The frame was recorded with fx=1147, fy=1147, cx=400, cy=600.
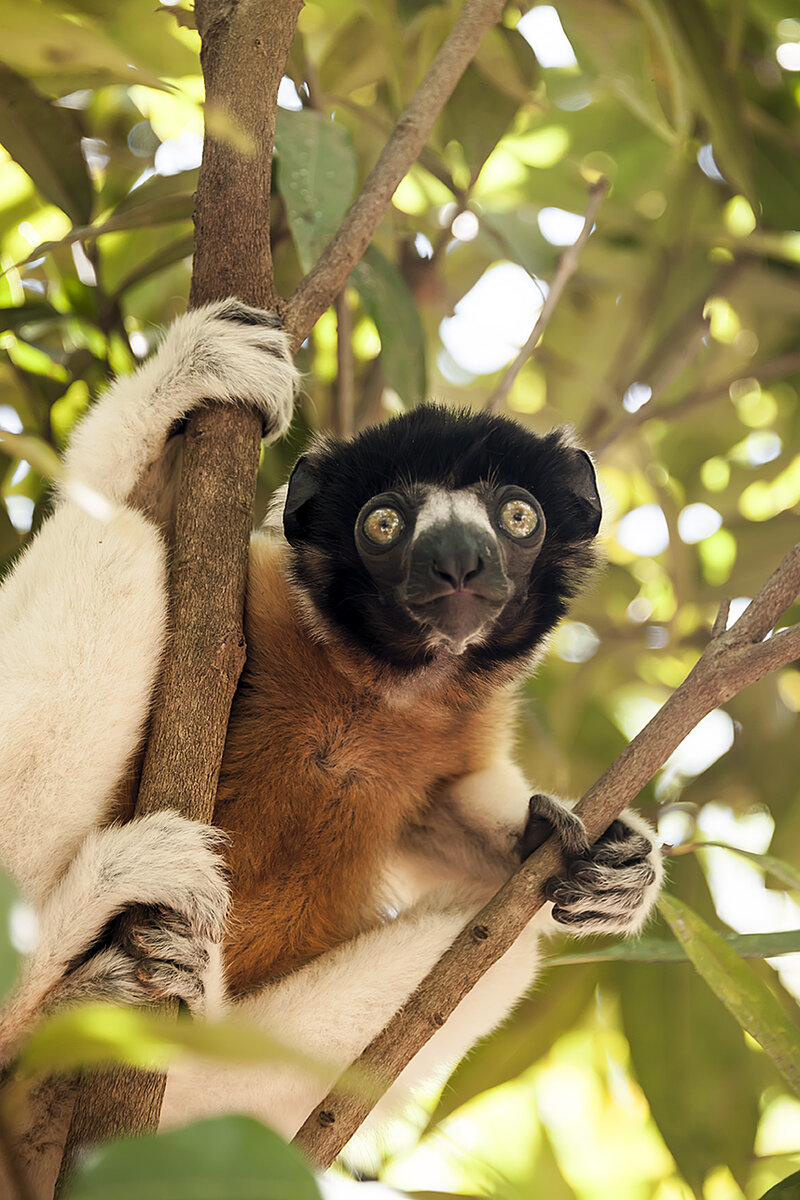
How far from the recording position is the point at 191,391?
2539 millimetres

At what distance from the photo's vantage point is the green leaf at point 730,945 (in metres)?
2.64

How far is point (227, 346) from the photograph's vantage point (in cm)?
251

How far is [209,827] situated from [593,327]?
11.8ft

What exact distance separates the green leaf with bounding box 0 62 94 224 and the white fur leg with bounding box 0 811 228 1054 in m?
2.00

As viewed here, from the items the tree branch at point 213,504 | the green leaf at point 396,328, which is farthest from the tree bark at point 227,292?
the green leaf at point 396,328

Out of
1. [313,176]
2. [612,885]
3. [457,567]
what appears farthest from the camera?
[313,176]

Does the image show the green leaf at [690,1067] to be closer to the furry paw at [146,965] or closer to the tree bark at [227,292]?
the furry paw at [146,965]

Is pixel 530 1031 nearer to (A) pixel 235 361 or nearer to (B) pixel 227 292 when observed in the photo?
(A) pixel 235 361

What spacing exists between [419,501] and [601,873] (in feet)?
3.19

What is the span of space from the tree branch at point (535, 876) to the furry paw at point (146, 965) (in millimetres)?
369

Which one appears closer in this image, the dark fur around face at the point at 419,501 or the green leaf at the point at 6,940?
the green leaf at the point at 6,940

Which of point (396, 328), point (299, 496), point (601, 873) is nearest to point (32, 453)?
point (299, 496)

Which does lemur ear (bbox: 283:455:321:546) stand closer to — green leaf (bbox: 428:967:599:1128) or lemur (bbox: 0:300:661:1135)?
lemur (bbox: 0:300:661:1135)

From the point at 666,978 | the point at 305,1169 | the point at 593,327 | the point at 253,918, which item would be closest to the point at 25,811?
the point at 253,918
